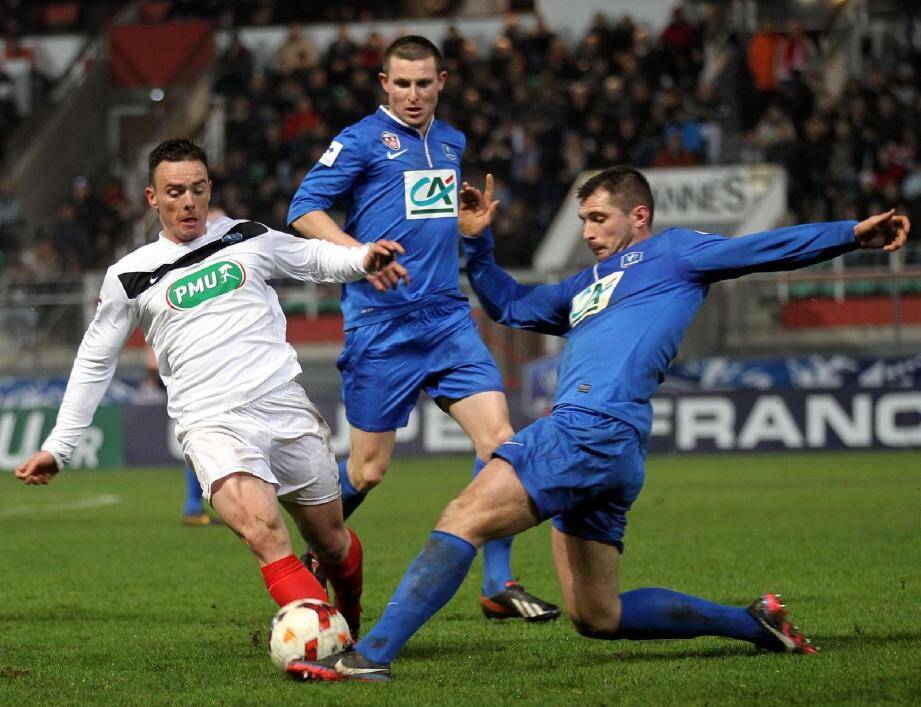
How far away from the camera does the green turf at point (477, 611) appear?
17.8 ft

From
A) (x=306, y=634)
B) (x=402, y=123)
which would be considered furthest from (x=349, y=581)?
(x=402, y=123)

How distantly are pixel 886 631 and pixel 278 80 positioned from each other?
70.4 feet

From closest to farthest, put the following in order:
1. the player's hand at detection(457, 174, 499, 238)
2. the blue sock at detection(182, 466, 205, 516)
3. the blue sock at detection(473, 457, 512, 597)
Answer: the player's hand at detection(457, 174, 499, 238) < the blue sock at detection(473, 457, 512, 597) < the blue sock at detection(182, 466, 205, 516)

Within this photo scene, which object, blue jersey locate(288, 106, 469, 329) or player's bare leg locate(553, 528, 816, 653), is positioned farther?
blue jersey locate(288, 106, 469, 329)

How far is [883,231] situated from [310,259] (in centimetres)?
227

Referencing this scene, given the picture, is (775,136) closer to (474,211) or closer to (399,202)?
(399,202)

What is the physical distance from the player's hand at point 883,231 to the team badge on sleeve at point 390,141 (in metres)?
2.85

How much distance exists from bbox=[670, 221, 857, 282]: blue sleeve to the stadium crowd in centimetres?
1549

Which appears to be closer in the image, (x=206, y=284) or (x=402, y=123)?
(x=206, y=284)

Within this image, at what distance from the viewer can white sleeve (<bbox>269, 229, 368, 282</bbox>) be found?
6180 millimetres

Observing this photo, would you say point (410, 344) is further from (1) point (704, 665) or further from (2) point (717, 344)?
(2) point (717, 344)

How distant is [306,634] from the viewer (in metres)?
5.55

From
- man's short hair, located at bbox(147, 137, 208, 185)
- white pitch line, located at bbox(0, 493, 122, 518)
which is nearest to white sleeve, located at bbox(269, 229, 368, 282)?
man's short hair, located at bbox(147, 137, 208, 185)

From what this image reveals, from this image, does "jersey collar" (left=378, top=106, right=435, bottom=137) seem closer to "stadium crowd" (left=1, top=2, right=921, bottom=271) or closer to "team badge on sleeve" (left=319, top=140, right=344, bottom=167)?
"team badge on sleeve" (left=319, top=140, right=344, bottom=167)
